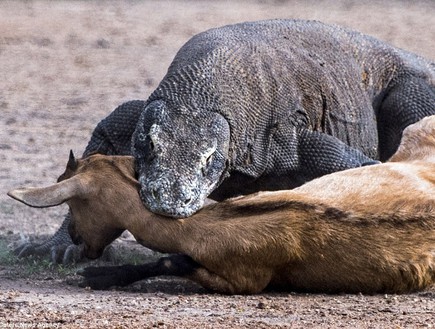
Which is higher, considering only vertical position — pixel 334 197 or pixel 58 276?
pixel 334 197

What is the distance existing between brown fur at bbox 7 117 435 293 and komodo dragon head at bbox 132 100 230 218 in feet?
0.56

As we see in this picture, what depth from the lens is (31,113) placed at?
1412 centimetres

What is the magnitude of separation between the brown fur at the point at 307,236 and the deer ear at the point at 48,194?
0.20 feet

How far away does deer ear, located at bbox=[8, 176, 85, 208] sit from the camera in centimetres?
687

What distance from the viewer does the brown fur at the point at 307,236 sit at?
6781 mm

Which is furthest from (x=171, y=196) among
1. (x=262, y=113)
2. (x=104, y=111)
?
(x=104, y=111)

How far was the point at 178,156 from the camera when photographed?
7.72m

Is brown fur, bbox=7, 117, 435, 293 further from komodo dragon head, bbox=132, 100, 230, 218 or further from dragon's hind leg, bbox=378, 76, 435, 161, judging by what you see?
dragon's hind leg, bbox=378, 76, 435, 161

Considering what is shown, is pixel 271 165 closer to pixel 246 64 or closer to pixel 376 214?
pixel 246 64

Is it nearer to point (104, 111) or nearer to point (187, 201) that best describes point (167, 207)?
A: point (187, 201)

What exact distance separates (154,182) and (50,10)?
1196cm

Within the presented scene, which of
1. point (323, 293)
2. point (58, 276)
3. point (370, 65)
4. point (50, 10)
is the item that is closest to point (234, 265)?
point (323, 293)

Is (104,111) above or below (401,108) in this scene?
below

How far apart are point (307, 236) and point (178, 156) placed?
4.04 feet
